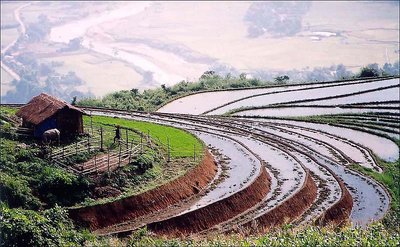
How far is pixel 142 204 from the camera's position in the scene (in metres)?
21.3

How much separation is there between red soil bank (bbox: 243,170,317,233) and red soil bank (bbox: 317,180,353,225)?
0.79 m

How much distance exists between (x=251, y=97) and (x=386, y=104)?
7.94m

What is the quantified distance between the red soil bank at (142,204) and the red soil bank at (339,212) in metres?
4.11

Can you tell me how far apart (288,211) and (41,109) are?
29.7ft

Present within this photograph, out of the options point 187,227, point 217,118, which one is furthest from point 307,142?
point 187,227

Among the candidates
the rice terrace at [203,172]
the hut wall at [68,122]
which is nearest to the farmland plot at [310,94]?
the rice terrace at [203,172]

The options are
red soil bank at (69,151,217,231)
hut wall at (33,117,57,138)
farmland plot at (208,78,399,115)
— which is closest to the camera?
red soil bank at (69,151,217,231)

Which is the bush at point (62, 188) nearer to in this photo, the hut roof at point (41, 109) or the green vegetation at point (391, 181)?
the hut roof at point (41, 109)

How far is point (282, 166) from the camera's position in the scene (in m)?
A: 27.8

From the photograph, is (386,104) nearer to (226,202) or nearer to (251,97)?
(251,97)

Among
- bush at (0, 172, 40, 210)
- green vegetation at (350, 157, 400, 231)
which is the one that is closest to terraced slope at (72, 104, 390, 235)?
green vegetation at (350, 157, 400, 231)

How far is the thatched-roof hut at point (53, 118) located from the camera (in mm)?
24125

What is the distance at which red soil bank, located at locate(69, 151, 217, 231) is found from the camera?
66.1 ft

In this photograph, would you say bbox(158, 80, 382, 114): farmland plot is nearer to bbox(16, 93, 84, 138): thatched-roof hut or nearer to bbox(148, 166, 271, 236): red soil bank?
bbox(16, 93, 84, 138): thatched-roof hut
